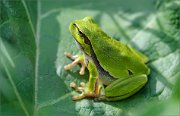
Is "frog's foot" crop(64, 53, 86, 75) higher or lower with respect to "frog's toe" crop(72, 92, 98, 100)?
higher

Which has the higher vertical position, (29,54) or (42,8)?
(42,8)

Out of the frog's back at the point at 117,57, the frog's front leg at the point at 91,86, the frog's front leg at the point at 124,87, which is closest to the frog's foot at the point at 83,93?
the frog's front leg at the point at 91,86

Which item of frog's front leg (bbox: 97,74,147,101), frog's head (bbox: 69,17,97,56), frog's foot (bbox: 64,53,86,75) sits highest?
frog's head (bbox: 69,17,97,56)

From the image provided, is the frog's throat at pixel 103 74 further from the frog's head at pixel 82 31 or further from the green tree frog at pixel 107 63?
the frog's head at pixel 82 31

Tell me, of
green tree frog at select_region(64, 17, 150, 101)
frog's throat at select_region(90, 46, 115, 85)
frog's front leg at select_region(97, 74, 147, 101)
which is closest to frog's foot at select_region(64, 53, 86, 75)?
green tree frog at select_region(64, 17, 150, 101)

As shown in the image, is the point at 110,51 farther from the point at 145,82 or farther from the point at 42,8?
the point at 42,8

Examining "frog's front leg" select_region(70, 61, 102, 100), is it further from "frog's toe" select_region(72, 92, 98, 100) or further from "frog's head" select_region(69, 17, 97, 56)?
"frog's head" select_region(69, 17, 97, 56)

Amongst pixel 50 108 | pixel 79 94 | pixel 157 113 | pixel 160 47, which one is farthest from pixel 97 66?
pixel 157 113
